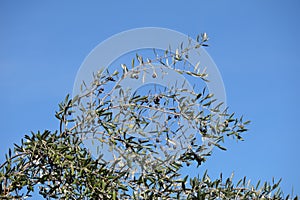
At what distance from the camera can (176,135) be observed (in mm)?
3502

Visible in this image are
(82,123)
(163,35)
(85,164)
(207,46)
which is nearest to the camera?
(85,164)

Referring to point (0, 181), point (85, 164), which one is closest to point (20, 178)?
point (0, 181)

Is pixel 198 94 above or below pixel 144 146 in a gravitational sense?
above

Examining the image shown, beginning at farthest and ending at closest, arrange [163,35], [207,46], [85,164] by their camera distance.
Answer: [163,35], [207,46], [85,164]

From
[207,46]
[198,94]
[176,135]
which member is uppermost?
[207,46]

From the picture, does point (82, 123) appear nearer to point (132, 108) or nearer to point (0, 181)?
point (132, 108)

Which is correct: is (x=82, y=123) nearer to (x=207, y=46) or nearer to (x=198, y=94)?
(x=198, y=94)

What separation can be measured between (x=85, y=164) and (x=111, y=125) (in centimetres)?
35

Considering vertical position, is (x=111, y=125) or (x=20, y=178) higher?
(x=111, y=125)

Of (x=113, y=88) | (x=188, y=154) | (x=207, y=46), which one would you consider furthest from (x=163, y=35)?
(x=188, y=154)

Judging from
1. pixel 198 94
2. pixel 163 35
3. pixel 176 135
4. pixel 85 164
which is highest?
pixel 163 35

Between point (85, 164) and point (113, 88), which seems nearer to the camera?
point (85, 164)

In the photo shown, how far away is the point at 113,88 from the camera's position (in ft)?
11.6

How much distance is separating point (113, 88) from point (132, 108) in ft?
0.67
